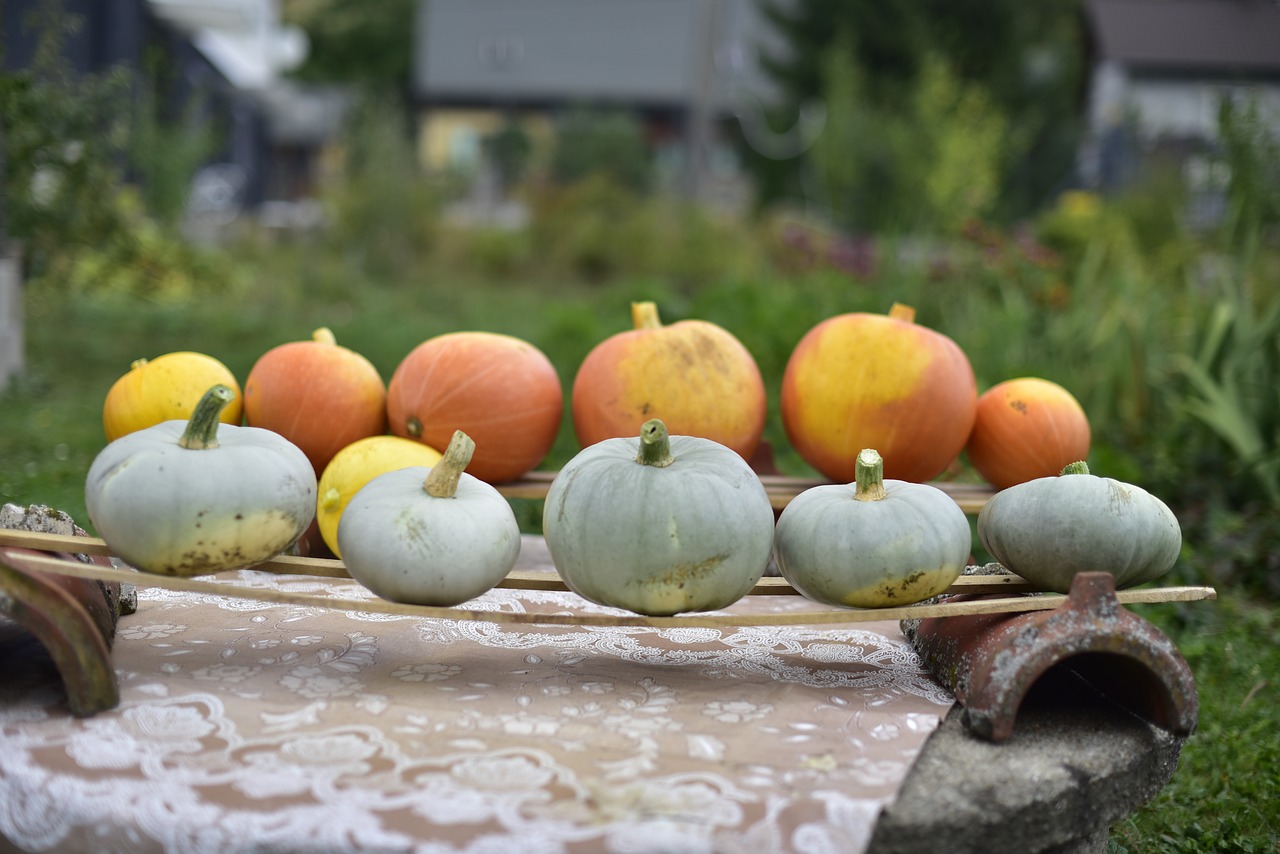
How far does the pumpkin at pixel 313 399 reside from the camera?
2.48m

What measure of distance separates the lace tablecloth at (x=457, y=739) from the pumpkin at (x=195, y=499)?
192mm

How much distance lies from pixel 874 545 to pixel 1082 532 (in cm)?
34

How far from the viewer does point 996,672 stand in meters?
1.64

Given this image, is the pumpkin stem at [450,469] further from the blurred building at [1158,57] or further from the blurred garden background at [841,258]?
the blurred building at [1158,57]

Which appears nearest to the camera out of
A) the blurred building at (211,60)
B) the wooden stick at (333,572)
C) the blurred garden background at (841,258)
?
the wooden stick at (333,572)

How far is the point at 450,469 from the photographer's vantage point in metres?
1.80

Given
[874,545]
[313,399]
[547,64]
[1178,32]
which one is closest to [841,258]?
[313,399]

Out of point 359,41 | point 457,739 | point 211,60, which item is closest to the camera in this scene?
point 457,739

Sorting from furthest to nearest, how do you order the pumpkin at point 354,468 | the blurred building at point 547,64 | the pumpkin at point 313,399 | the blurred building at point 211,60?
1. the blurred building at point 547,64
2. the blurred building at point 211,60
3. the pumpkin at point 313,399
4. the pumpkin at point 354,468

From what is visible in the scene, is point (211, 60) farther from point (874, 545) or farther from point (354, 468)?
point (874, 545)

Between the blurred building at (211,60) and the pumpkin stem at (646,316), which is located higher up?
the blurred building at (211,60)

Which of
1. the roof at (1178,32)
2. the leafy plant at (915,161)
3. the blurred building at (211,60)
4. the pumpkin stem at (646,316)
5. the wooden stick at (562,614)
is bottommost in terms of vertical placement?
the wooden stick at (562,614)

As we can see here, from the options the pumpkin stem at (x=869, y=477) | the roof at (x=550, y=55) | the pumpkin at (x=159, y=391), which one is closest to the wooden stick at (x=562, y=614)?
the pumpkin stem at (x=869, y=477)

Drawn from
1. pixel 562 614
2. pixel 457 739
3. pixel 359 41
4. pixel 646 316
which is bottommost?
pixel 457 739
